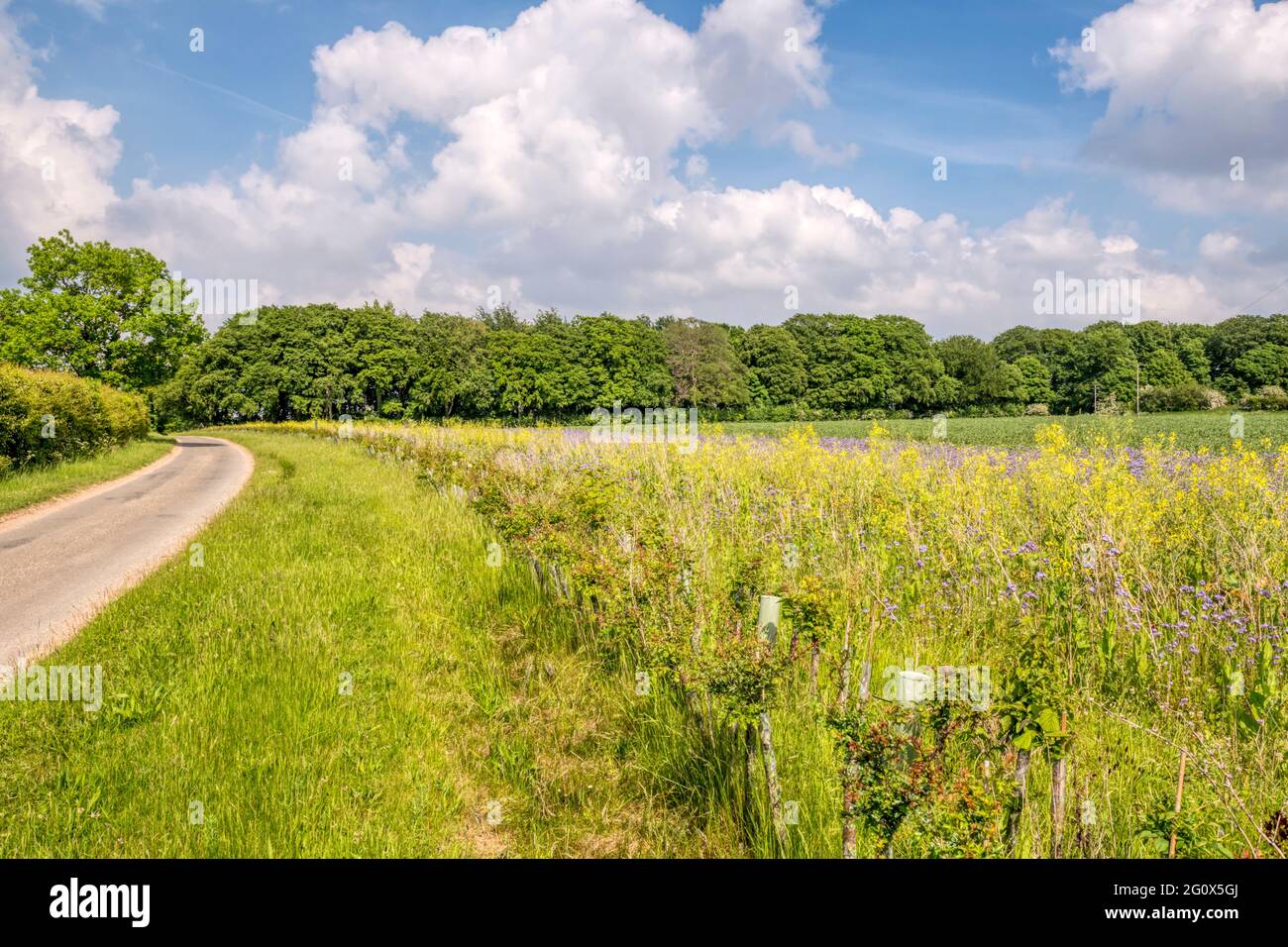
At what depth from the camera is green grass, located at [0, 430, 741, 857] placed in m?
2.79

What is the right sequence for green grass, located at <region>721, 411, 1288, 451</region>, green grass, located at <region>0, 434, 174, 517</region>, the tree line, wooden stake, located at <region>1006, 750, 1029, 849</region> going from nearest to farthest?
wooden stake, located at <region>1006, 750, 1029, 849</region> → green grass, located at <region>0, 434, 174, 517</region> → green grass, located at <region>721, 411, 1288, 451</region> → the tree line

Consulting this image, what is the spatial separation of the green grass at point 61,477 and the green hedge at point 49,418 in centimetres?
39

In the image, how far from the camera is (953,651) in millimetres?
4371

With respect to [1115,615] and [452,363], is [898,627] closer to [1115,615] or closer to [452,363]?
[1115,615]

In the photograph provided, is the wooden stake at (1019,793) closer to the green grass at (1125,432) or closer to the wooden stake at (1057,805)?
the wooden stake at (1057,805)

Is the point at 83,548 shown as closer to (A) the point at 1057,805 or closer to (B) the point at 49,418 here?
(A) the point at 1057,805

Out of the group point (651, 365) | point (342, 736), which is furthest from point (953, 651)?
point (651, 365)

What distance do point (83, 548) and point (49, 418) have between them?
11093 millimetres

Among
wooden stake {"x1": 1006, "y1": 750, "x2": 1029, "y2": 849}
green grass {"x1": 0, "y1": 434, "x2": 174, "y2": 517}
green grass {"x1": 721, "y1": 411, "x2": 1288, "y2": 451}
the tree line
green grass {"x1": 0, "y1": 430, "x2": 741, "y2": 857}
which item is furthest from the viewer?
the tree line

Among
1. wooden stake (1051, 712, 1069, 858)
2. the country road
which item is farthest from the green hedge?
wooden stake (1051, 712, 1069, 858)

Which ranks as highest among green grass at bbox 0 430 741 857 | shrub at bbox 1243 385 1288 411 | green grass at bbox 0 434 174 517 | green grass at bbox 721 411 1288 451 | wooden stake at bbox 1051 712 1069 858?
shrub at bbox 1243 385 1288 411

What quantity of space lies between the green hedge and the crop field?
561 inches

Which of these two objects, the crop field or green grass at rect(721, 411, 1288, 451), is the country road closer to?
the crop field
